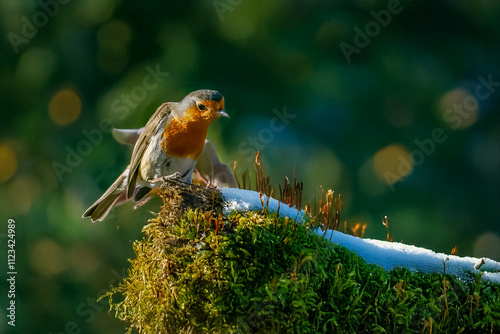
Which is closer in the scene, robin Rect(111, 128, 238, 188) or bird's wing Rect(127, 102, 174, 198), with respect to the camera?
bird's wing Rect(127, 102, 174, 198)

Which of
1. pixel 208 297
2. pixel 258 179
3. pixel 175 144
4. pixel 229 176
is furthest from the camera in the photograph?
pixel 229 176

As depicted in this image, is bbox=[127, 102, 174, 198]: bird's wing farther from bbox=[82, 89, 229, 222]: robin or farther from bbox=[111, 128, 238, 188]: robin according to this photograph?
bbox=[111, 128, 238, 188]: robin

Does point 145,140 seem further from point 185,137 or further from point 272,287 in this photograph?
point 272,287

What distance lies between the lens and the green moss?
1836 mm

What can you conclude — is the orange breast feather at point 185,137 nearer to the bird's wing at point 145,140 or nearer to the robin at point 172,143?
the robin at point 172,143

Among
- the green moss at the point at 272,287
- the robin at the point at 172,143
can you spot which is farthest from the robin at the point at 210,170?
the green moss at the point at 272,287

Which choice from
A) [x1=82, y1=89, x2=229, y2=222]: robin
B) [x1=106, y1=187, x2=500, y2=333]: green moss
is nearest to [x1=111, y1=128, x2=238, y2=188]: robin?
[x1=82, y1=89, x2=229, y2=222]: robin

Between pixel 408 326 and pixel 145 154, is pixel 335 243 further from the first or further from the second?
pixel 145 154

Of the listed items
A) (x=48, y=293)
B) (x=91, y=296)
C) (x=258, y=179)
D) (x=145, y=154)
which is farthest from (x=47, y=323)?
(x=258, y=179)

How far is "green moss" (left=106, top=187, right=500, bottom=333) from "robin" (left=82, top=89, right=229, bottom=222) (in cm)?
35

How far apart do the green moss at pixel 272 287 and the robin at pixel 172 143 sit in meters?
0.35

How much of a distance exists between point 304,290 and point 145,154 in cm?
109

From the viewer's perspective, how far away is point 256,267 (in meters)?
1.87

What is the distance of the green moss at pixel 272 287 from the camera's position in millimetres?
1836
